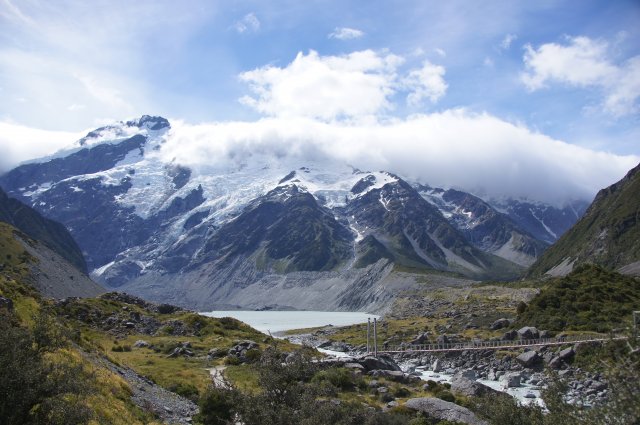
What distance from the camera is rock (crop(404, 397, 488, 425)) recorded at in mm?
34406

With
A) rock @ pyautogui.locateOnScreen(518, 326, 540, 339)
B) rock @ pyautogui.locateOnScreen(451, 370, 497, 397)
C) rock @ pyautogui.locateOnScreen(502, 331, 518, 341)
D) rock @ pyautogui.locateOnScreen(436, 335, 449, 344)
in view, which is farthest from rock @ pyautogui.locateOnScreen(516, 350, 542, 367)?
rock @ pyautogui.locateOnScreen(436, 335, 449, 344)

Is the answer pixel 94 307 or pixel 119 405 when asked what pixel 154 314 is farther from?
pixel 119 405

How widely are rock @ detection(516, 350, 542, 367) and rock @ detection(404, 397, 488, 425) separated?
32435 mm

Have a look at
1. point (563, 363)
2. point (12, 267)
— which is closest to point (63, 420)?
point (563, 363)

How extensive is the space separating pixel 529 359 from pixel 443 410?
34.3 m

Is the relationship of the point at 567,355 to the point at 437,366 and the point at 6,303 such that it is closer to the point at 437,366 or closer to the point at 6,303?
the point at 437,366

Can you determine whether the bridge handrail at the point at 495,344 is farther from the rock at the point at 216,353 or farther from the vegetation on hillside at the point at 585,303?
the rock at the point at 216,353

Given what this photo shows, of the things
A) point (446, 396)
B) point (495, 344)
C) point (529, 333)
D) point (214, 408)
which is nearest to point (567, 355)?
point (529, 333)

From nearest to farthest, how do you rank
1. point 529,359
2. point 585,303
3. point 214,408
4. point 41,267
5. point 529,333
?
point 214,408 → point 529,359 → point 529,333 → point 585,303 → point 41,267

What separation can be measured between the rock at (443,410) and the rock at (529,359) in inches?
1277

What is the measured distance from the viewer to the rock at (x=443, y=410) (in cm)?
3441

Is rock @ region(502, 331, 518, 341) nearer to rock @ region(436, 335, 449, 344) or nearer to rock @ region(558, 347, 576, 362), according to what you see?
rock @ region(436, 335, 449, 344)

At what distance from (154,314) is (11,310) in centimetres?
5393

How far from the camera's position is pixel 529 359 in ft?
214
